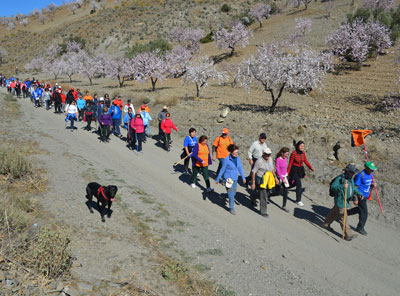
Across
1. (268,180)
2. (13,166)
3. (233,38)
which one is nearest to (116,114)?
(13,166)

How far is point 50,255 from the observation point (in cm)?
449

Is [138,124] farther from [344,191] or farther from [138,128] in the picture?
[344,191]

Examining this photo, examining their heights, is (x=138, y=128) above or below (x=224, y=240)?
above

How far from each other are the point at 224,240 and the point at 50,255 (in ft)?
11.6

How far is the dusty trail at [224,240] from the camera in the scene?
5.40 m

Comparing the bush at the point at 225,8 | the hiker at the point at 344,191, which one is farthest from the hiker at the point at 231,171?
the bush at the point at 225,8

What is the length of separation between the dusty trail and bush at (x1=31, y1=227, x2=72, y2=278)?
0.32 m

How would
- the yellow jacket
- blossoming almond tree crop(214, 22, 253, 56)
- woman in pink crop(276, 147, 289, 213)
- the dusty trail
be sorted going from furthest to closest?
blossoming almond tree crop(214, 22, 253, 56) < woman in pink crop(276, 147, 289, 213) < the yellow jacket < the dusty trail

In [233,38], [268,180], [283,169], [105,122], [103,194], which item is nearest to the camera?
[103,194]

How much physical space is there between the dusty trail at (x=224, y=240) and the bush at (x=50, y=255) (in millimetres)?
323

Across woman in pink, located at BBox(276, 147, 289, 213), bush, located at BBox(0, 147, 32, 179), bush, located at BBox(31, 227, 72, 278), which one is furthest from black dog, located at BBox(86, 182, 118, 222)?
woman in pink, located at BBox(276, 147, 289, 213)

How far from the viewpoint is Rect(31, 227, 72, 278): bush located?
4465 mm

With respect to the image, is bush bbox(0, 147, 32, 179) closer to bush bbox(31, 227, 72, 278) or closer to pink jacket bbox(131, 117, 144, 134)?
bush bbox(31, 227, 72, 278)

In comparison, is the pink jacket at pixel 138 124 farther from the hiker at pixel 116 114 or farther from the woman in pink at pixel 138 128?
the hiker at pixel 116 114
